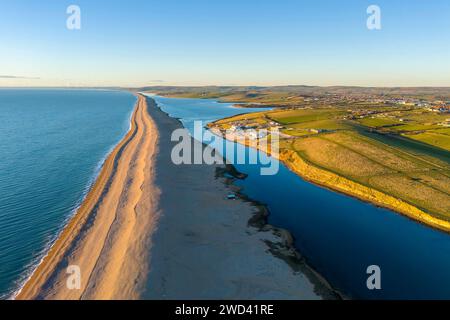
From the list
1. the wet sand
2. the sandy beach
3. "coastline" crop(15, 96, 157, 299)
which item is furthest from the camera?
"coastline" crop(15, 96, 157, 299)

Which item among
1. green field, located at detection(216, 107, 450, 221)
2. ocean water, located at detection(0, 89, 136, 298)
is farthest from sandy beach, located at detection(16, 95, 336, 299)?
green field, located at detection(216, 107, 450, 221)

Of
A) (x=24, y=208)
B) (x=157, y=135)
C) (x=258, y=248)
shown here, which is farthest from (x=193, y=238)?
(x=157, y=135)

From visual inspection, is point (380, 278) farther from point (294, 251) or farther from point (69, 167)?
point (69, 167)

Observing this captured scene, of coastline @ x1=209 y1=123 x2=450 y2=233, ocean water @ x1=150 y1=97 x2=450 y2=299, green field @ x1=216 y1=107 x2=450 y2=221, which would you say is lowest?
ocean water @ x1=150 y1=97 x2=450 y2=299

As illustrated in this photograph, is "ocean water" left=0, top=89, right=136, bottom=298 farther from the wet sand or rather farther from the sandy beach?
the wet sand

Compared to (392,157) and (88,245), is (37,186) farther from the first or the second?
(392,157)

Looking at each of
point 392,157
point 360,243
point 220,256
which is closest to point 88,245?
point 220,256
